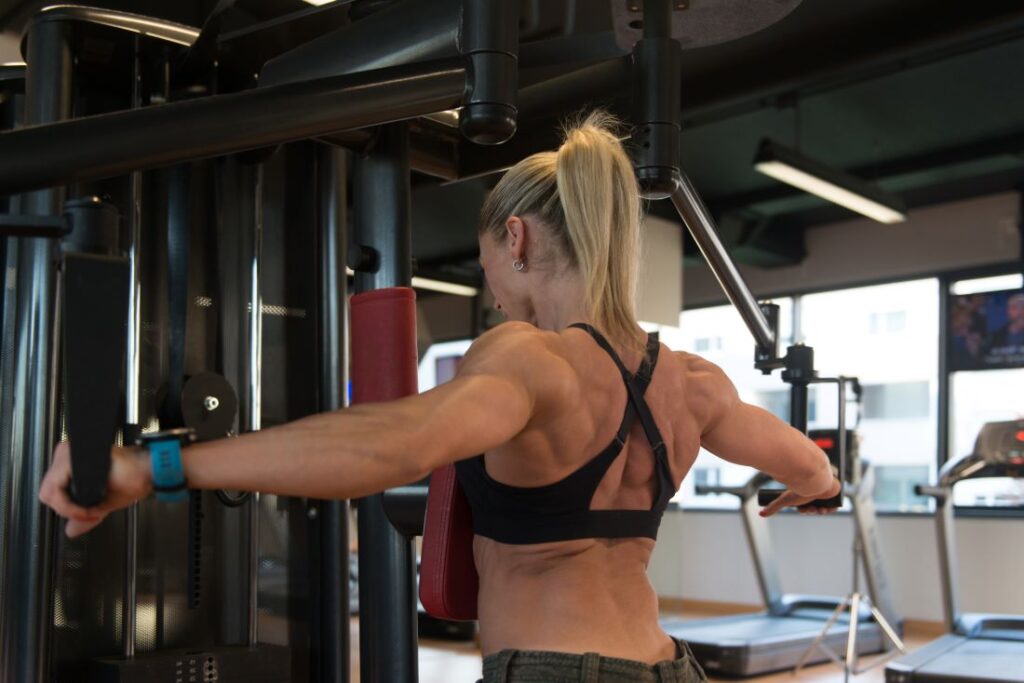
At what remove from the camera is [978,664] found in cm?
523

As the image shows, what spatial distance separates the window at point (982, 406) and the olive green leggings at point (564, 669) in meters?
6.97

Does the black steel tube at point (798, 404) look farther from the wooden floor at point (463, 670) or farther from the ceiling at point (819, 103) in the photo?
the wooden floor at point (463, 670)

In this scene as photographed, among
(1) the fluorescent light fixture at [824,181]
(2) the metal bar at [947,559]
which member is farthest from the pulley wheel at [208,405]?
(2) the metal bar at [947,559]

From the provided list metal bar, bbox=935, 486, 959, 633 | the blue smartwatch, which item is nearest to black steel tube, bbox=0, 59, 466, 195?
the blue smartwatch

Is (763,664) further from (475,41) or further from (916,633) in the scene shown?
(475,41)

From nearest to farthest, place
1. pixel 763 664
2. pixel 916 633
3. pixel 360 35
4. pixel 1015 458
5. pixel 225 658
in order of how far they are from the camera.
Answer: pixel 360 35 < pixel 225 658 < pixel 1015 458 < pixel 763 664 < pixel 916 633

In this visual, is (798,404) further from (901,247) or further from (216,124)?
(901,247)

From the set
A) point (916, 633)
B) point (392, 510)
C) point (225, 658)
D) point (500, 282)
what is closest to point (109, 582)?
point (225, 658)

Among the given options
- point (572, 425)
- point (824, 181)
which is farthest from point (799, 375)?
point (824, 181)

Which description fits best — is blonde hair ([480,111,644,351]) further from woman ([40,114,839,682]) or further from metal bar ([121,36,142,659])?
metal bar ([121,36,142,659])

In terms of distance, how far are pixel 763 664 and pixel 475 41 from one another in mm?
5488

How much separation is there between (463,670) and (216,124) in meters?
5.40

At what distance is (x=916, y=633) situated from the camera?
7.82m

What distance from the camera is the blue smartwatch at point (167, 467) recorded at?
94 centimetres
